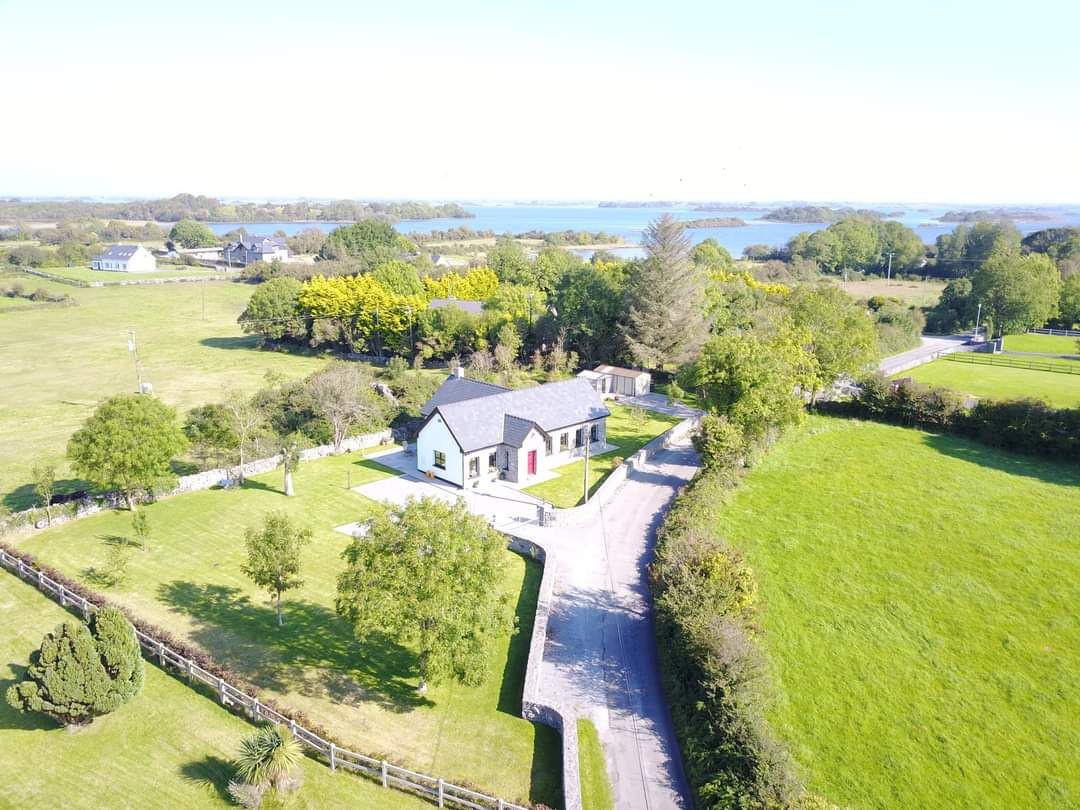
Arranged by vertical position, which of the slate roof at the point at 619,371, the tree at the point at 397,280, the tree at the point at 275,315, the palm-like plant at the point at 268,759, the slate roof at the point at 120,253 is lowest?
the palm-like plant at the point at 268,759

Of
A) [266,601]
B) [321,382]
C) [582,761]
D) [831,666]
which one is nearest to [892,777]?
[831,666]

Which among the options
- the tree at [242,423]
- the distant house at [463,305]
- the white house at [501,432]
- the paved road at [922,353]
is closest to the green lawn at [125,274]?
the distant house at [463,305]

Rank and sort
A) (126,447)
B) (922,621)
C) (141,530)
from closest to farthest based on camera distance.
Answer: (922,621), (141,530), (126,447)

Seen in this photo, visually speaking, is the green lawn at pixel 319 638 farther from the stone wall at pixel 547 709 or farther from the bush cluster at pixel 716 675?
the bush cluster at pixel 716 675

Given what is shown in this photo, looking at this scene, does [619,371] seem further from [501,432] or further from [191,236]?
[191,236]

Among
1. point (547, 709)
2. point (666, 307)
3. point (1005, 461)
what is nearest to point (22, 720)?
point (547, 709)

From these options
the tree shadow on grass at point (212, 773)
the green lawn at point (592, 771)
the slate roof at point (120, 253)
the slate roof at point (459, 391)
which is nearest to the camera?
the green lawn at point (592, 771)
